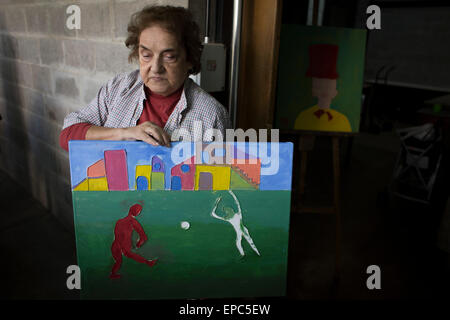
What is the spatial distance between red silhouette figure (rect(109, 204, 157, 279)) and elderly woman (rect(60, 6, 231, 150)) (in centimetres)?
25

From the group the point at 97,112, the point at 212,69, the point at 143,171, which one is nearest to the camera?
the point at 143,171

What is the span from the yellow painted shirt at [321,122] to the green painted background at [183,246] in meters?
0.96

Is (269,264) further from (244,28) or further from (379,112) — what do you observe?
(379,112)

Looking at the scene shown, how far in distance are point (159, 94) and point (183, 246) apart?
0.55m

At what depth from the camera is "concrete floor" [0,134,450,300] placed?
225 centimetres

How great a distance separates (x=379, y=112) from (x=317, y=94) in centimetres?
519

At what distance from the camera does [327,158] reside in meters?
4.88

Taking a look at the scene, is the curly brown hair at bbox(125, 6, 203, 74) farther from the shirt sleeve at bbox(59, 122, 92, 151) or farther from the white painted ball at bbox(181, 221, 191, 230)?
the white painted ball at bbox(181, 221, 191, 230)

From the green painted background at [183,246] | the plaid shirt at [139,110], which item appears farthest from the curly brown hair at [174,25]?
the green painted background at [183,246]

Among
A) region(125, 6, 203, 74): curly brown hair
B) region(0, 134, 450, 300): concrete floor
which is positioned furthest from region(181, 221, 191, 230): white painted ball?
region(0, 134, 450, 300): concrete floor

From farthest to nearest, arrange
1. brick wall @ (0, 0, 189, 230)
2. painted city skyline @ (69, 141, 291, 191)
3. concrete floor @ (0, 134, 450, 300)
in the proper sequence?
concrete floor @ (0, 134, 450, 300) < brick wall @ (0, 0, 189, 230) < painted city skyline @ (69, 141, 291, 191)

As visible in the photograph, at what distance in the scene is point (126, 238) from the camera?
1.04 metres

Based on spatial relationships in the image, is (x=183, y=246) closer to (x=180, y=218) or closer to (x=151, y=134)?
(x=180, y=218)

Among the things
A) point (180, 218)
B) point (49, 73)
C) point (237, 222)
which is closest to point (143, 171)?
point (180, 218)
